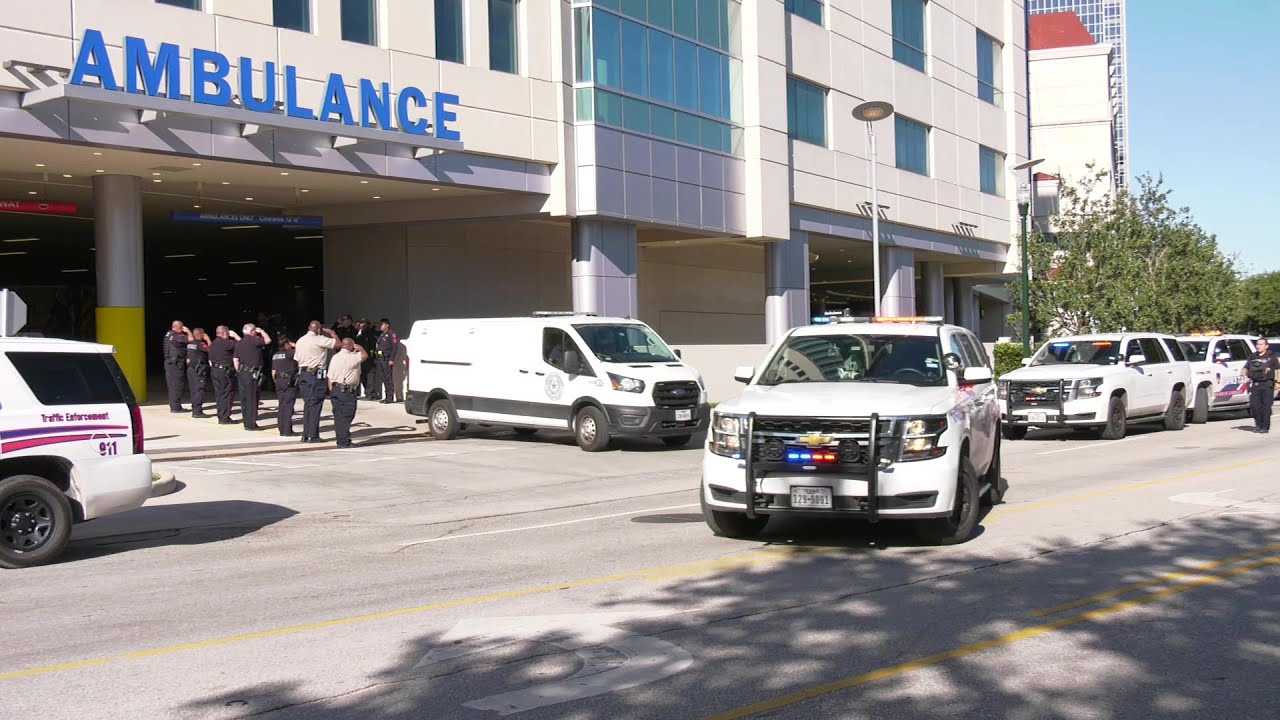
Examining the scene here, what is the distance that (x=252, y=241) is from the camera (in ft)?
131

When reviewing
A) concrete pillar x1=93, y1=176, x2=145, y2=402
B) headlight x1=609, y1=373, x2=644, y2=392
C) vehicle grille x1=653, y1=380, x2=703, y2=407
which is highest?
concrete pillar x1=93, y1=176, x2=145, y2=402

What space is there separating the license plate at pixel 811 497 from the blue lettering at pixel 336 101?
→ 52.8 ft

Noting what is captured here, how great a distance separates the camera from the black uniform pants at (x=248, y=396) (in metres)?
21.6

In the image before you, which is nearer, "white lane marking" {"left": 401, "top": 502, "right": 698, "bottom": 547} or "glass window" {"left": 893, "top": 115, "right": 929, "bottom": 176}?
"white lane marking" {"left": 401, "top": 502, "right": 698, "bottom": 547}

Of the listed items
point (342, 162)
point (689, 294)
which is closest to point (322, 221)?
→ point (342, 162)

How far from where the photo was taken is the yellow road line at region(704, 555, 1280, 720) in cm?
567

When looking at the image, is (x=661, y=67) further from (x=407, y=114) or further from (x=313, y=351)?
(x=313, y=351)

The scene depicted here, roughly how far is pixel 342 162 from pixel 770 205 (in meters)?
14.3

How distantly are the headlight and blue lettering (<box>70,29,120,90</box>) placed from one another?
9.30 meters

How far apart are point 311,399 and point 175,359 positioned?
4.87m

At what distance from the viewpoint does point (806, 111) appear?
1484 inches

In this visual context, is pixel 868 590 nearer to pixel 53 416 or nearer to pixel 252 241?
pixel 53 416

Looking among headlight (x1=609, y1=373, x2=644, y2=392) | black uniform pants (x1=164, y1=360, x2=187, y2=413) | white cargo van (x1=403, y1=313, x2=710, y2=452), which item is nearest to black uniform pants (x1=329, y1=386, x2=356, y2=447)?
white cargo van (x1=403, y1=313, x2=710, y2=452)

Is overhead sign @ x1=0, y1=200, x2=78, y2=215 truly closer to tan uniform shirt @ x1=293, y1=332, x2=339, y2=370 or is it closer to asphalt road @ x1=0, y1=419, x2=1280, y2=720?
tan uniform shirt @ x1=293, y1=332, x2=339, y2=370
